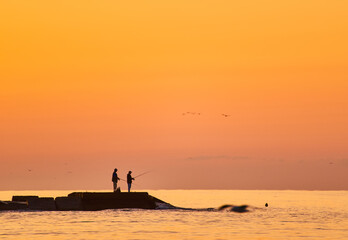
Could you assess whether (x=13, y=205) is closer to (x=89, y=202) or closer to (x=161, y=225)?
(x=89, y=202)

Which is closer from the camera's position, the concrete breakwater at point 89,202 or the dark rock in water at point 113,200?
the dark rock in water at point 113,200

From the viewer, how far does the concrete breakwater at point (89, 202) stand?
74.4 meters

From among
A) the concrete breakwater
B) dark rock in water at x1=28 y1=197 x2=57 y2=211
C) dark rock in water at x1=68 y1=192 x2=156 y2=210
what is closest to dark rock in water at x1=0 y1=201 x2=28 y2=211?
the concrete breakwater

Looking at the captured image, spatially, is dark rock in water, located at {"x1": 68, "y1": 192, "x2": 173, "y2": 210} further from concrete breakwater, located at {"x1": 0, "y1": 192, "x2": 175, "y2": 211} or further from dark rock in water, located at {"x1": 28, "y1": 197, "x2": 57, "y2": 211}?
dark rock in water, located at {"x1": 28, "y1": 197, "x2": 57, "y2": 211}

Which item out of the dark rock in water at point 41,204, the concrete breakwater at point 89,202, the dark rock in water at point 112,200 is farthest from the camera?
the dark rock in water at point 41,204

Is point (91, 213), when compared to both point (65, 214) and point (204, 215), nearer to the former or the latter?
point (65, 214)

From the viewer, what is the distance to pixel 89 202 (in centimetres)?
7525

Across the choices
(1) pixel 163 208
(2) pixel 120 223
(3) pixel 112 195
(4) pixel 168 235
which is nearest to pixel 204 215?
(1) pixel 163 208

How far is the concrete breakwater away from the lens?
74.4 metres

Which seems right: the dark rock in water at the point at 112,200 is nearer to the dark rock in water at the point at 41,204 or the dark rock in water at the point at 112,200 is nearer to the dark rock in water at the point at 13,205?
the dark rock in water at the point at 41,204

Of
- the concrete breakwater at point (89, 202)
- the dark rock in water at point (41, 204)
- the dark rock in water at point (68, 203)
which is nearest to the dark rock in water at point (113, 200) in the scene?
the concrete breakwater at point (89, 202)

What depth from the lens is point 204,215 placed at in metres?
78.8

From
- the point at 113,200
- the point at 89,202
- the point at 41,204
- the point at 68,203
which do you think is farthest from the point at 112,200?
the point at 41,204

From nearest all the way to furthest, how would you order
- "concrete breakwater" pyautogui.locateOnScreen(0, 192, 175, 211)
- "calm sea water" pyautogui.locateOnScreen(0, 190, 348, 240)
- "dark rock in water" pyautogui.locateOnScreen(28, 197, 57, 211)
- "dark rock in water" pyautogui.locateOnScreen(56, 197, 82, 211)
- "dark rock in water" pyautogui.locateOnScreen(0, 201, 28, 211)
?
"calm sea water" pyautogui.locateOnScreen(0, 190, 348, 240) → "concrete breakwater" pyautogui.locateOnScreen(0, 192, 175, 211) → "dark rock in water" pyautogui.locateOnScreen(56, 197, 82, 211) → "dark rock in water" pyautogui.locateOnScreen(28, 197, 57, 211) → "dark rock in water" pyautogui.locateOnScreen(0, 201, 28, 211)
